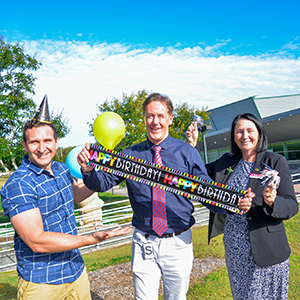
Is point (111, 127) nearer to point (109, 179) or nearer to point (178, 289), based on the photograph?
point (109, 179)

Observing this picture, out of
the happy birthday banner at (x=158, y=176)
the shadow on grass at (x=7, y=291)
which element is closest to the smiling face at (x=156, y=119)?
the happy birthday banner at (x=158, y=176)

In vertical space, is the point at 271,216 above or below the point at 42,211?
below

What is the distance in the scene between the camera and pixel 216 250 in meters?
6.07

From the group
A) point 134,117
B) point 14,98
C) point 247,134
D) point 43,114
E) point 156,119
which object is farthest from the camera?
point 134,117

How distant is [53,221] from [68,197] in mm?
287

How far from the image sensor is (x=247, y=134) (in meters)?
2.88

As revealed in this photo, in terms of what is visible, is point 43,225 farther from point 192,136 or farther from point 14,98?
point 14,98

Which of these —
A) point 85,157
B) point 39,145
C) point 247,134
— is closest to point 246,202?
point 247,134

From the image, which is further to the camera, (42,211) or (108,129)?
(108,129)

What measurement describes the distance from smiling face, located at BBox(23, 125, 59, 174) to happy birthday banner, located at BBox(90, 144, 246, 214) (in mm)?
472

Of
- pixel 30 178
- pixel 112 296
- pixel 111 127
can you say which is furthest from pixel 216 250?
pixel 30 178

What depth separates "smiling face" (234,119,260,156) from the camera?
9.45 feet

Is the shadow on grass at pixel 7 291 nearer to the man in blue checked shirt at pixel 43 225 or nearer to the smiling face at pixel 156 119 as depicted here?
the man in blue checked shirt at pixel 43 225

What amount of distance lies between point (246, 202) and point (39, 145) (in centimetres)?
206
